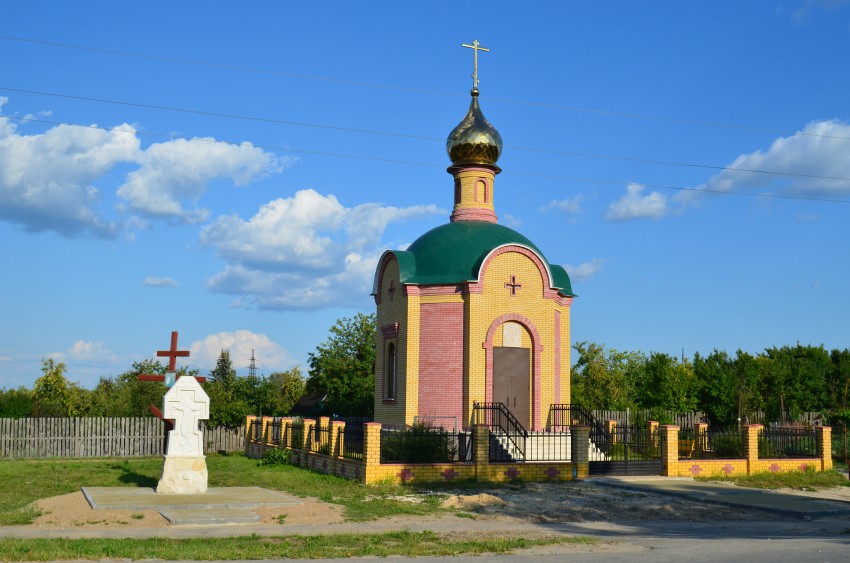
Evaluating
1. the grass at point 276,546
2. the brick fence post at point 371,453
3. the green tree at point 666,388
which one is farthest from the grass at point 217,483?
the green tree at point 666,388

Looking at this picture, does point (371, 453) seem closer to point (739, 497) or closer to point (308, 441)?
point (308, 441)

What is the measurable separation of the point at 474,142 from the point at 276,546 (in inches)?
697

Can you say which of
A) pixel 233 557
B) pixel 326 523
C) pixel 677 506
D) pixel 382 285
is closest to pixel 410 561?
pixel 233 557

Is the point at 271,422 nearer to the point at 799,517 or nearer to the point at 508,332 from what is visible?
the point at 508,332

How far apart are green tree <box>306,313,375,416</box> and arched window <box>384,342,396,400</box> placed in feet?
27.7

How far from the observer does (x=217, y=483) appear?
61.3ft

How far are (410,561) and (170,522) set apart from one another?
178 inches

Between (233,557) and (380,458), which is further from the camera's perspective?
(380,458)

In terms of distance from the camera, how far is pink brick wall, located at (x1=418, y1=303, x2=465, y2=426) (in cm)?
2384

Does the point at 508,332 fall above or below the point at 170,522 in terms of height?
above

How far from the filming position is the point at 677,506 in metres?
16.0

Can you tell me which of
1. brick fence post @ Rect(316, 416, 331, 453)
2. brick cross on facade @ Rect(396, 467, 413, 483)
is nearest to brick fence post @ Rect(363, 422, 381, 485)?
brick cross on facade @ Rect(396, 467, 413, 483)

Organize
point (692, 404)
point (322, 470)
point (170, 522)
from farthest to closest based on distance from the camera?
point (692, 404) → point (322, 470) → point (170, 522)

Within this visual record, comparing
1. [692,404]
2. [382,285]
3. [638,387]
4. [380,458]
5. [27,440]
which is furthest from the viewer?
[638,387]
